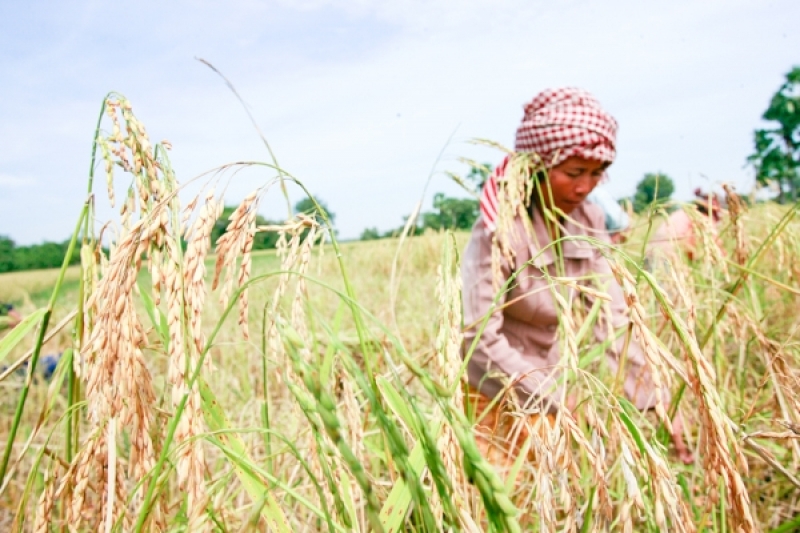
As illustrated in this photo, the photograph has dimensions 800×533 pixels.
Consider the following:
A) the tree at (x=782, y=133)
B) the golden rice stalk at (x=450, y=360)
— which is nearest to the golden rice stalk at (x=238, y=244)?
the golden rice stalk at (x=450, y=360)

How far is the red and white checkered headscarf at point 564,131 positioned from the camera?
2.08m

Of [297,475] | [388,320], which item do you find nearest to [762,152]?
[388,320]

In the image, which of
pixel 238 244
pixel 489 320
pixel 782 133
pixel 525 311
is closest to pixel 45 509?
pixel 238 244

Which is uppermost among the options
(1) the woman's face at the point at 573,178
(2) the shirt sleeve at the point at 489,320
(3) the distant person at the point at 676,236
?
(1) the woman's face at the point at 573,178

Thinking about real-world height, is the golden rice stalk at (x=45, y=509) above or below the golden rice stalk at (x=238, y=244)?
below

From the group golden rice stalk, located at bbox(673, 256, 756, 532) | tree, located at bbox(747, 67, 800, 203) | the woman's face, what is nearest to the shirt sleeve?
the woman's face

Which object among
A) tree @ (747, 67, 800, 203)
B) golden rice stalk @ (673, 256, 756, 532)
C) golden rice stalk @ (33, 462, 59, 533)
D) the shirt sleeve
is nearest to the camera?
golden rice stalk @ (673, 256, 756, 532)

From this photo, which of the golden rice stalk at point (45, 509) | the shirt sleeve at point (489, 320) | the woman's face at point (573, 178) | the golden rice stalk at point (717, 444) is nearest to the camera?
the golden rice stalk at point (717, 444)

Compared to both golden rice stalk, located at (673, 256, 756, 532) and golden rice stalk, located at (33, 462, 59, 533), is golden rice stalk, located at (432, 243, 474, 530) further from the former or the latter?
golden rice stalk, located at (33, 462, 59, 533)

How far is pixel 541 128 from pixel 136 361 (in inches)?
76.4

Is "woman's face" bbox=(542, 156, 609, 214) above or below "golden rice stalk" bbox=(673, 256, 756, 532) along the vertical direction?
above

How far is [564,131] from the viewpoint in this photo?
6.95 feet

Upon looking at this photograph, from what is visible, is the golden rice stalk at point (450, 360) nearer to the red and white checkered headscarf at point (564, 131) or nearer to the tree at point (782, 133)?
the red and white checkered headscarf at point (564, 131)

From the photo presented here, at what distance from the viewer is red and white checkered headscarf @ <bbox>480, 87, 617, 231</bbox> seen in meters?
A: 2.08
